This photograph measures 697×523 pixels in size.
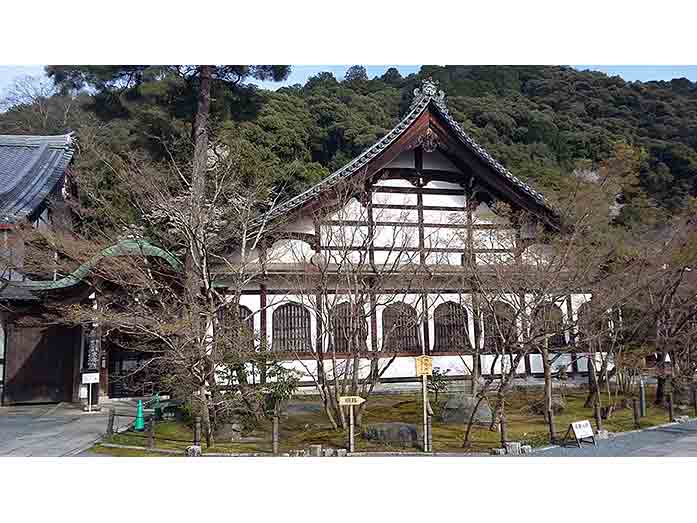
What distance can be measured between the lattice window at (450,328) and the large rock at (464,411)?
271 cm

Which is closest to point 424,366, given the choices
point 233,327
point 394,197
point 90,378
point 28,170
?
point 233,327

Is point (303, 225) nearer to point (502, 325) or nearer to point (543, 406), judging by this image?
point (502, 325)

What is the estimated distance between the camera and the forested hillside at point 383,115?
11484mm

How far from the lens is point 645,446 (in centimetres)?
784

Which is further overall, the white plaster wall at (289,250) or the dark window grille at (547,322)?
the white plaster wall at (289,250)

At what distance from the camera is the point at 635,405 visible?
8992 mm

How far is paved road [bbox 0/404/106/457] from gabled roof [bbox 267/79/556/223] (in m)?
4.99

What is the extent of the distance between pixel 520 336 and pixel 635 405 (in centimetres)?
225

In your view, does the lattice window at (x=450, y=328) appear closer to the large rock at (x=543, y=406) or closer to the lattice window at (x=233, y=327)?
the large rock at (x=543, y=406)

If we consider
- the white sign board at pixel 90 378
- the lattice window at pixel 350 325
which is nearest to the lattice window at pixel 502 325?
the lattice window at pixel 350 325

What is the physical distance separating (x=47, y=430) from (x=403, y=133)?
28.1 feet

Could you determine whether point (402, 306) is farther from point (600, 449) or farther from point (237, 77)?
point (237, 77)

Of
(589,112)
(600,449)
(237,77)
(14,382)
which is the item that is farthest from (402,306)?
(589,112)

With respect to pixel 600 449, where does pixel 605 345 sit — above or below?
above
